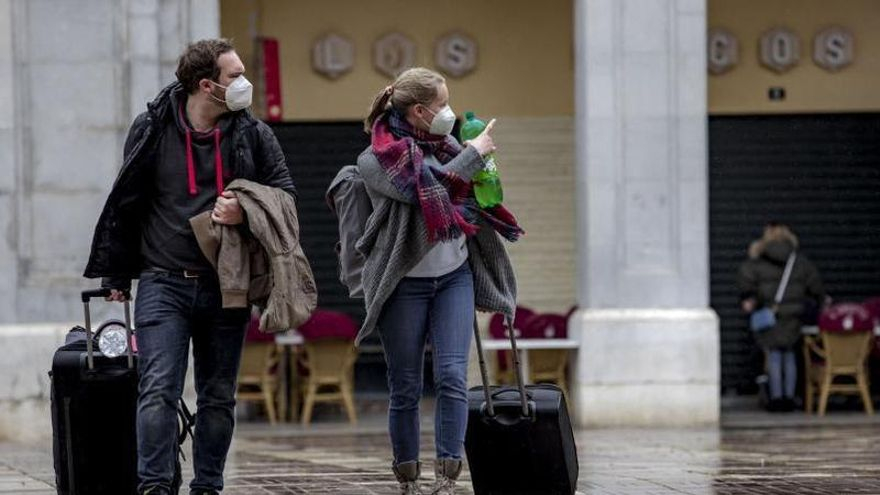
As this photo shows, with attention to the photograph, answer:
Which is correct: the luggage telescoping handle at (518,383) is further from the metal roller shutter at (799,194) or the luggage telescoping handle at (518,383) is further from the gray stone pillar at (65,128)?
the metal roller shutter at (799,194)

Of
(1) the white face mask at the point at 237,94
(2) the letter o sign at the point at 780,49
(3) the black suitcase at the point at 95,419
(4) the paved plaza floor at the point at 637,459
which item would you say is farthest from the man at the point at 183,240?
(2) the letter o sign at the point at 780,49

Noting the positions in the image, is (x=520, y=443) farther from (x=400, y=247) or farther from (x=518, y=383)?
(x=400, y=247)

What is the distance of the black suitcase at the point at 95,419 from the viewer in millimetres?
8055

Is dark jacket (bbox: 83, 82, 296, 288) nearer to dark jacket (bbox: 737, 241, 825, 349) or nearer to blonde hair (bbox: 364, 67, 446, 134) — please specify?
blonde hair (bbox: 364, 67, 446, 134)

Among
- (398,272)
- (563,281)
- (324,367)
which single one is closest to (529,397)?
(398,272)

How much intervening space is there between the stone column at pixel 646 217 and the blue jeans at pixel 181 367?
9.20 meters

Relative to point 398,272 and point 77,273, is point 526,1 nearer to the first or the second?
point 77,273

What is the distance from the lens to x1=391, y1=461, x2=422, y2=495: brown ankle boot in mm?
8141

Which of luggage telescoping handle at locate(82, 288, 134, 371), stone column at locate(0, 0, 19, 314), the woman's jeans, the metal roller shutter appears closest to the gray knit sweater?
luggage telescoping handle at locate(82, 288, 134, 371)

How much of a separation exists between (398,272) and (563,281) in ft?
40.4

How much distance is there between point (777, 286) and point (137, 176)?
40.4 ft

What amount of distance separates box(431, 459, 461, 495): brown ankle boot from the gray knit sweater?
0.60 metres

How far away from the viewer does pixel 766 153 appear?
67.5 feet

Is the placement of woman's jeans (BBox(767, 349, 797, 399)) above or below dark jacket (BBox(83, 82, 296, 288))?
below
